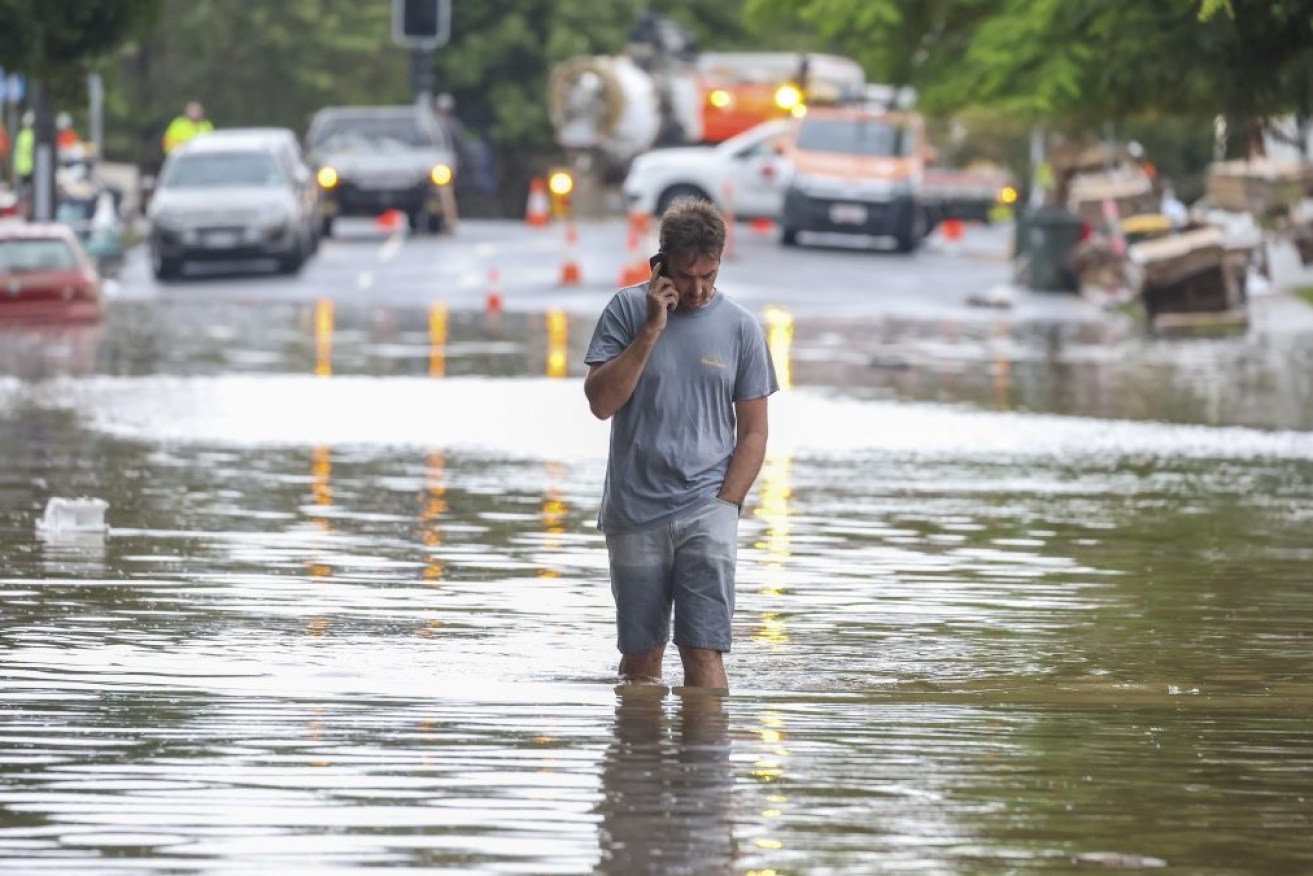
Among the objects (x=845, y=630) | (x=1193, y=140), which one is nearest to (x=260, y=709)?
(x=845, y=630)

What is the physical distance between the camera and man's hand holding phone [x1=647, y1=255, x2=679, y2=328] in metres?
8.49

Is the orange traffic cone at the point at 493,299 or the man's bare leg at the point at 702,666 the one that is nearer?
the man's bare leg at the point at 702,666

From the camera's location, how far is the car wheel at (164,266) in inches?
1511

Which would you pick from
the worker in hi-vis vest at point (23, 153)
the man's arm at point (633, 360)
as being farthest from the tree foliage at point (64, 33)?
the man's arm at point (633, 360)

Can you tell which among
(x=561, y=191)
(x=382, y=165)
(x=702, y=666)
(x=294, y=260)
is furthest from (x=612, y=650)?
(x=382, y=165)

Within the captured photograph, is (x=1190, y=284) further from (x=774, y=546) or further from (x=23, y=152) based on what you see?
(x=774, y=546)

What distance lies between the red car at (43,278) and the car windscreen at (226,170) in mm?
8409

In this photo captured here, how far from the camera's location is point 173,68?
69.9 m

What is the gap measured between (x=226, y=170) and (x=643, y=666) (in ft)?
99.8

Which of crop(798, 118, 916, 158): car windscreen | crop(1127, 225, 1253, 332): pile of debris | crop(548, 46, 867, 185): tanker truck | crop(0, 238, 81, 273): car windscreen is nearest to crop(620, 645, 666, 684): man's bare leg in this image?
crop(0, 238, 81, 273): car windscreen

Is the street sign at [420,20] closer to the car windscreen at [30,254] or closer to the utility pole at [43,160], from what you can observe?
the utility pole at [43,160]

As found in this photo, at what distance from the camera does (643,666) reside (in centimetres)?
920

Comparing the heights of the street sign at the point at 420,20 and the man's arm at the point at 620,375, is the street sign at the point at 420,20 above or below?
above

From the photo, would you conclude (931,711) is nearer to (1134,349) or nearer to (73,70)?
(1134,349)
